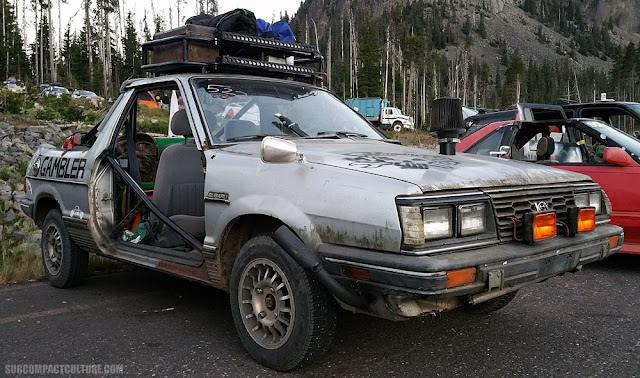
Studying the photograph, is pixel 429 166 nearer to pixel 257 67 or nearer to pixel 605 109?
pixel 257 67

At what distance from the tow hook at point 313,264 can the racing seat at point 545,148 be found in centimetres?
362

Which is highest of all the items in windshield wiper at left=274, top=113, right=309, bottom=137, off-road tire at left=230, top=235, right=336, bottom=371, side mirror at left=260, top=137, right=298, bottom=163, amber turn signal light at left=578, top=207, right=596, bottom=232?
windshield wiper at left=274, top=113, right=309, bottom=137

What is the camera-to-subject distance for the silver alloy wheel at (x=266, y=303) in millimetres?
2977

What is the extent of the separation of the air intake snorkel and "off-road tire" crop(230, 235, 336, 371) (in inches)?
53.3

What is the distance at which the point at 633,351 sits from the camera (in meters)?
3.34

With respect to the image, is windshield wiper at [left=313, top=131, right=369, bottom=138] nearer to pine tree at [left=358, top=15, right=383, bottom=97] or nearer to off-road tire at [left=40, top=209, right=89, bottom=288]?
off-road tire at [left=40, top=209, right=89, bottom=288]

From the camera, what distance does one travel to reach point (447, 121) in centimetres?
347

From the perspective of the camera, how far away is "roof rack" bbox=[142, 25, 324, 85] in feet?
14.0

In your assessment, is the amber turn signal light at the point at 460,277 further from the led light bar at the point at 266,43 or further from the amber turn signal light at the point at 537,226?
the led light bar at the point at 266,43

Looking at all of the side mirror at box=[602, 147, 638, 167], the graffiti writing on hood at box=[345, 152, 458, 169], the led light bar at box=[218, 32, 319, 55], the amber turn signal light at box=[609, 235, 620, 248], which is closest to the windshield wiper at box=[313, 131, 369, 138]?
the graffiti writing on hood at box=[345, 152, 458, 169]

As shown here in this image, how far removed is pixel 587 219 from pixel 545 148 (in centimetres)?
254

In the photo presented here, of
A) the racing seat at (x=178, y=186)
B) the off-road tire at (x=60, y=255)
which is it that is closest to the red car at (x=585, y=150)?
the racing seat at (x=178, y=186)

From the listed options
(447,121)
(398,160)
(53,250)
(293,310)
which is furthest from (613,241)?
(53,250)

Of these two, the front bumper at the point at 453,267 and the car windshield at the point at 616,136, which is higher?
the car windshield at the point at 616,136
